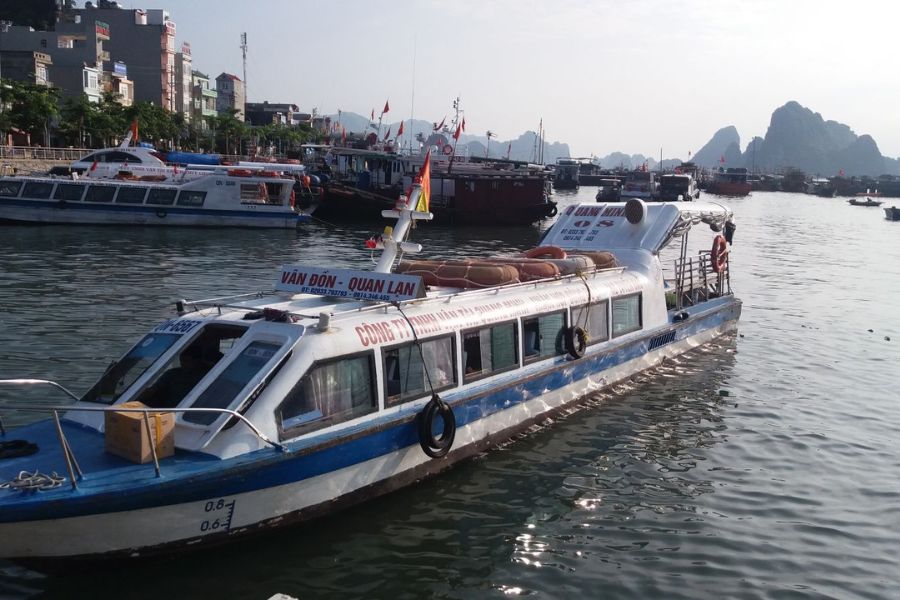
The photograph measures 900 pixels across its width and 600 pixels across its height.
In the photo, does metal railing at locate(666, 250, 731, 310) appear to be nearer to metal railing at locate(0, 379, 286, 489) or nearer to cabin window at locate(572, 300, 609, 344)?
cabin window at locate(572, 300, 609, 344)

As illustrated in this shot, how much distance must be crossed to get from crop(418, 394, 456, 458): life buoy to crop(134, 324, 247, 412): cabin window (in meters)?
2.47

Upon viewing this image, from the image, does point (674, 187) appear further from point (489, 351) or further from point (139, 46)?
point (489, 351)

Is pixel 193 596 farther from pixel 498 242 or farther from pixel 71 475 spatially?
pixel 498 242

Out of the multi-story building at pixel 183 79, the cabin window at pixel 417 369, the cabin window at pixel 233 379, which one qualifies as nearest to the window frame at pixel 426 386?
the cabin window at pixel 417 369

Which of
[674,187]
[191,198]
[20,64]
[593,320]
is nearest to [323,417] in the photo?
[593,320]

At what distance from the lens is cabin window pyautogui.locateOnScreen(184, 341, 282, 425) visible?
8.35 metres

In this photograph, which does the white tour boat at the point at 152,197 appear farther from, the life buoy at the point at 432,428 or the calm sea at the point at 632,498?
the life buoy at the point at 432,428

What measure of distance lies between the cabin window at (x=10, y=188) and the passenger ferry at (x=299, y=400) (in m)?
33.0

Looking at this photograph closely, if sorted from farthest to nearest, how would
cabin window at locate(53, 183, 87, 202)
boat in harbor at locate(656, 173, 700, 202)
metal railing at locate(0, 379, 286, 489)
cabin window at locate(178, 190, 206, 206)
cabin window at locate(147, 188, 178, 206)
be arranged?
boat in harbor at locate(656, 173, 700, 202) → cabin window at locate(178, 190, 206, 206) → cabin window at locate(147, 188, 178, 206) → cabin window at locate(53, 183, 87, 202) → metal railing at locate(0, 379, 286, 489)

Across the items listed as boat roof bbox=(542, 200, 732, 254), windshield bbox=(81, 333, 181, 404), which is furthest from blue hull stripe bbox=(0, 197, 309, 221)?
windshield bbox=(81, 333, 181, 404)

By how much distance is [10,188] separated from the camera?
4122 cm

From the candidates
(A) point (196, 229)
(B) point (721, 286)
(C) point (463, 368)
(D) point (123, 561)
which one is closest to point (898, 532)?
(C) point (463, 368)

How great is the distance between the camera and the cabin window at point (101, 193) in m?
42.1

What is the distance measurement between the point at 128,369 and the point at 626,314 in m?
9.36
